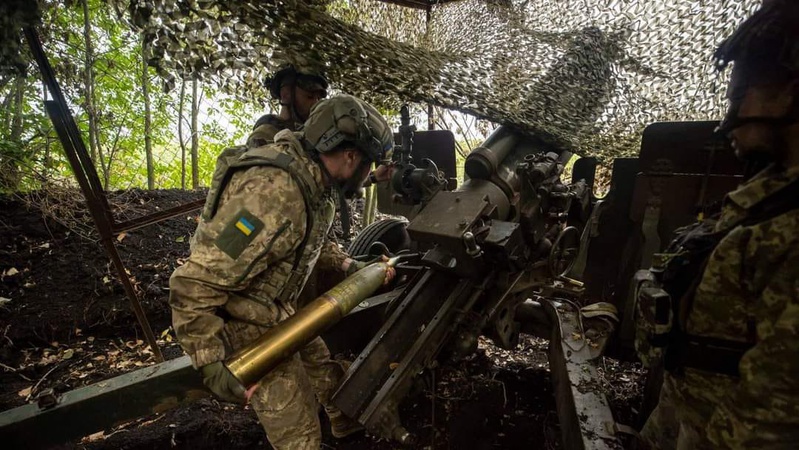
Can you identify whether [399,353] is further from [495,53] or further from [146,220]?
[495,53]

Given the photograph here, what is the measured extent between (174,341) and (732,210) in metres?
4.74

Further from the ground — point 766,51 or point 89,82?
point 89,82

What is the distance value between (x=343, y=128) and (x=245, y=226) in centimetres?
69

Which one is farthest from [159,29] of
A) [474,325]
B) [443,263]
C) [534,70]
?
[534,70]

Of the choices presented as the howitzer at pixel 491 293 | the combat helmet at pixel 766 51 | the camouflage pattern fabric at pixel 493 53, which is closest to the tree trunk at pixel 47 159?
the camouflage pattern fabric at pixel 493 53

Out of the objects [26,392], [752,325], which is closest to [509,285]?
[752,325]

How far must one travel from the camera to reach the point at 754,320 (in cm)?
134

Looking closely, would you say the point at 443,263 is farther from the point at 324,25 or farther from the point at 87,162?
the point at 87,162

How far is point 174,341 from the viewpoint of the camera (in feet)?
13.2

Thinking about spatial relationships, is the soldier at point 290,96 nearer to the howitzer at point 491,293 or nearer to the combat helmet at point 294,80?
the combat helmet at point 294,80

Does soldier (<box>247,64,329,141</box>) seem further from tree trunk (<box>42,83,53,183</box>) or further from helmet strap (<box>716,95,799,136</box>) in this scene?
tree trunk (<box>42,83,53,183</box>)

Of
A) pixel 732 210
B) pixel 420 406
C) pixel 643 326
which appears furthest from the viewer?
pixel 420 406

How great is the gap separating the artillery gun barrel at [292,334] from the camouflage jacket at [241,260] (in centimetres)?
16

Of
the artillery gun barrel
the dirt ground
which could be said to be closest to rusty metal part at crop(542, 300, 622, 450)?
the dirt ground
